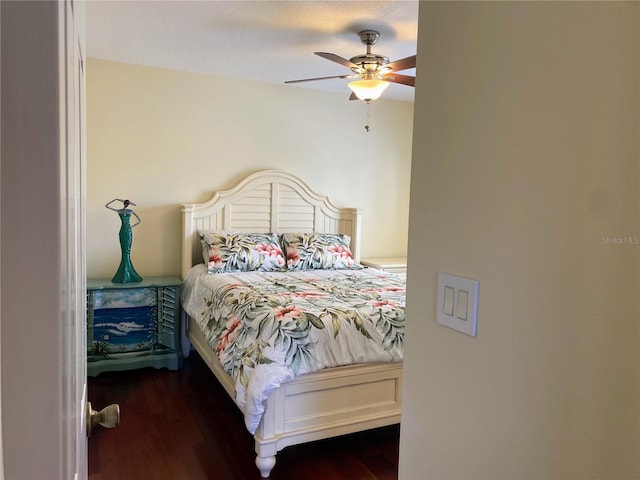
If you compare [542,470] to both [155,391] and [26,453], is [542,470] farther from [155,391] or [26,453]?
[155,391]

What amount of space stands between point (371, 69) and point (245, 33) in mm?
846

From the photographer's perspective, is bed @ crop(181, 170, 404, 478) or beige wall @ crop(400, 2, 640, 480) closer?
beige wall @ crop(400, 2, 640, 480)

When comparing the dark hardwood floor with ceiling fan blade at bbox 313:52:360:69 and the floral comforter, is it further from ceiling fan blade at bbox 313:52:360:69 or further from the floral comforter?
ceiling fan blade at bbox 313:52:360:69

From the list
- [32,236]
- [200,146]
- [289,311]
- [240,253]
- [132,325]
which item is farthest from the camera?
[200,146]

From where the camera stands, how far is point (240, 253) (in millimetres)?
3588

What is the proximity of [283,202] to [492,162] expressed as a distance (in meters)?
3.32

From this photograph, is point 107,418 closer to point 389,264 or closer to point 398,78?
point 398,78

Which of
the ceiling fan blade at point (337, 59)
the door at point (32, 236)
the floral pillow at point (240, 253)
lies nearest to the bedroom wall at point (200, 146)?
the floral pillow at point (240, 253)

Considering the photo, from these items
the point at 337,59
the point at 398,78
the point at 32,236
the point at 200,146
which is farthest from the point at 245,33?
the point at 32,236

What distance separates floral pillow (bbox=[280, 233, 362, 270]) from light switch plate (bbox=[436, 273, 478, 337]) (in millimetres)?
2746

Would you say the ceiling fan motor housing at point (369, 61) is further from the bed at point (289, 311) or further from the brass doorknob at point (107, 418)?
the brass doorknob at point (107, 418)

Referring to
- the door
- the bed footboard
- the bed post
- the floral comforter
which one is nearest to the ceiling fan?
the floral comforter

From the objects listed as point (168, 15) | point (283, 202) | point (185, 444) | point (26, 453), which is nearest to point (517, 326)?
point (26, 453)

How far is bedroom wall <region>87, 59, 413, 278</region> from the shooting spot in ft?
11.8
